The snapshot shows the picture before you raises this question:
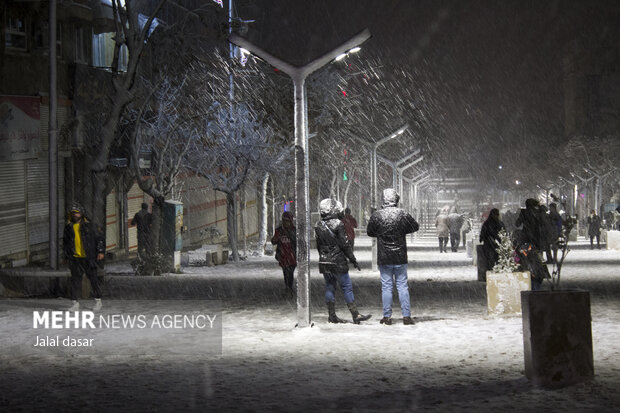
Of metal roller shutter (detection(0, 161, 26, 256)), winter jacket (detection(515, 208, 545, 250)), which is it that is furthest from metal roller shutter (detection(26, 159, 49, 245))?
winter jacket (detection(515, 208, 545, 250))

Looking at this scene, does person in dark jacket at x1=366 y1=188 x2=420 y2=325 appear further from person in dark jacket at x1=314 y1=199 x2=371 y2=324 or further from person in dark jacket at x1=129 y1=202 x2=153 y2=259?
person in dark jacket at x1=129 y1=202 x2=153 y2=259

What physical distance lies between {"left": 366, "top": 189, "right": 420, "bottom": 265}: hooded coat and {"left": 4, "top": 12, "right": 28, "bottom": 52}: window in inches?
726

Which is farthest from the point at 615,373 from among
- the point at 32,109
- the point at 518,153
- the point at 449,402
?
the point at 518,153

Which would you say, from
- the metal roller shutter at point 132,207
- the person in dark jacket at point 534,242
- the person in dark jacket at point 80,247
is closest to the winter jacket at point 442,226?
the metal roller shutter at point 132,207

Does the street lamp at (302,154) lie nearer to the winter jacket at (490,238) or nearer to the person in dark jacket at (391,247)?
the person in dark jacket at (391,247)

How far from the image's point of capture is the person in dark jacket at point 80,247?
→ 15656mm

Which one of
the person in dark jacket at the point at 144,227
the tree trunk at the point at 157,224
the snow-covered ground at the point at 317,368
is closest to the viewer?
the snow-covered ground at the point at 317,368

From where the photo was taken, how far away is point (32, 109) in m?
29.2

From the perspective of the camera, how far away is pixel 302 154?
13.9 m

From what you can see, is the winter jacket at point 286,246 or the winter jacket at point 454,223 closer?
the winter jacket at point 286,246

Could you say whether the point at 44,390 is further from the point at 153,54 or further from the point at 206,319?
the point at 153,54

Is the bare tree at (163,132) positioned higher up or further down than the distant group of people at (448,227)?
higher up

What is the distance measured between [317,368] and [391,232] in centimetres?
397

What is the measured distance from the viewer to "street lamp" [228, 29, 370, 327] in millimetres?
13852
